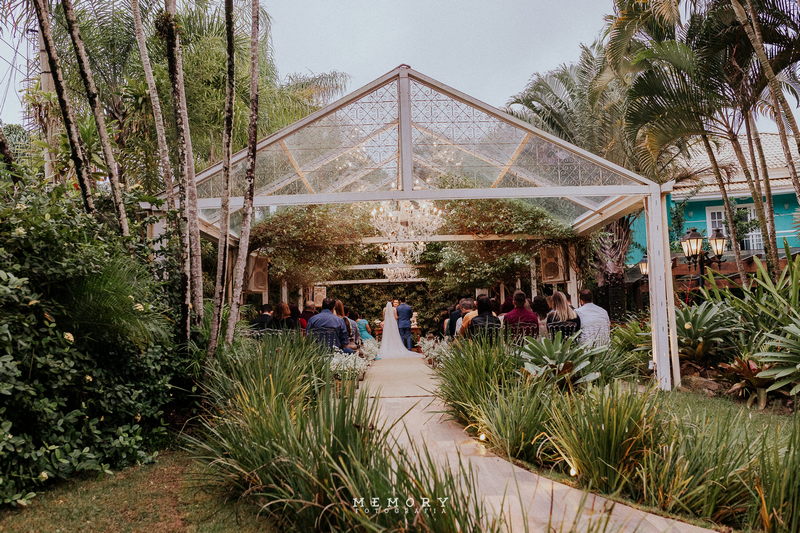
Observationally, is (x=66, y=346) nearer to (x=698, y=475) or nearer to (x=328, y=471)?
(x=328, y=471)

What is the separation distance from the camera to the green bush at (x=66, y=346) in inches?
128

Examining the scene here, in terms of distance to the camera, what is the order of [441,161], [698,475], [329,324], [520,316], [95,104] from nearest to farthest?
[698,475]
[95,104]
[441,161]
[520,316]
[329,324]

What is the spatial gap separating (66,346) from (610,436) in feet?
11.0

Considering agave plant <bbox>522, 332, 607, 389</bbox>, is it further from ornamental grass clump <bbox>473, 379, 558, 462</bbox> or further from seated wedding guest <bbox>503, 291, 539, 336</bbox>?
seated wedding guest <bbox>503, 291, 539, 336</bbox>

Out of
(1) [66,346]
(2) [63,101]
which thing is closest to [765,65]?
(2) [63,101]

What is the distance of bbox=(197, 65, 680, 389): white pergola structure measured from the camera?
6.74m

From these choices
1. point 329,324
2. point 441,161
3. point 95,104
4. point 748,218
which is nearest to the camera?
point 95,104

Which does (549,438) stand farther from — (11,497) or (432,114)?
(432,114)

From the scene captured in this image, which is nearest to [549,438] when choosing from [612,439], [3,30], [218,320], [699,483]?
[612,439]

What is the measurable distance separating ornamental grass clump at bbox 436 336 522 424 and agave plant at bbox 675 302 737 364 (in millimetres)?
3019

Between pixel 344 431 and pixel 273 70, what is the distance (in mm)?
12288

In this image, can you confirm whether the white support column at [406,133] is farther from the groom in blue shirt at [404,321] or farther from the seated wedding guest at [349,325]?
the groom in blue shirt at [404,321]

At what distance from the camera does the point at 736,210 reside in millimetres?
16609

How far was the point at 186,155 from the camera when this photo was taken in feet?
16.5
